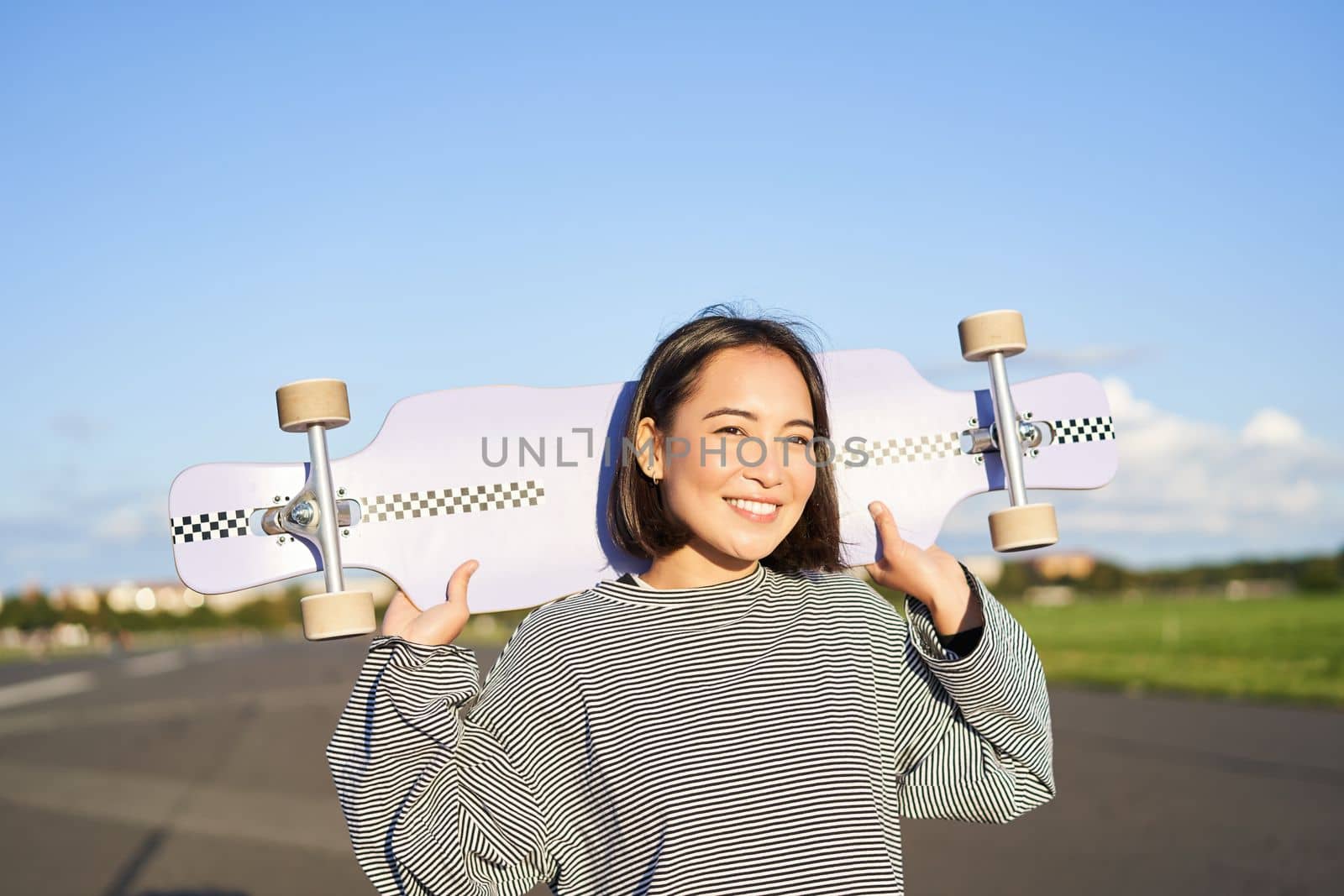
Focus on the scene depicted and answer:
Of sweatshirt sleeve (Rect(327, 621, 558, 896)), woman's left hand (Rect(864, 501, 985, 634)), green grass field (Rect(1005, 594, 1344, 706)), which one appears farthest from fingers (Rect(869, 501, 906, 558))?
green grass field (Rect(1005, 594, 1344, 706))

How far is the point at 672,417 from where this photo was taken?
2314 millimetres

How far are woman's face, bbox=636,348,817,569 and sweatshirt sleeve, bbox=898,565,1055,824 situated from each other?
300mm

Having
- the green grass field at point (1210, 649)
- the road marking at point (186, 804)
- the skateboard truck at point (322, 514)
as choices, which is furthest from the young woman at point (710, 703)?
the green grass field at point (1210, 649)

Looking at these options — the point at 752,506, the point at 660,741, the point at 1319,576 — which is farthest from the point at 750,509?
the point at 1319,576

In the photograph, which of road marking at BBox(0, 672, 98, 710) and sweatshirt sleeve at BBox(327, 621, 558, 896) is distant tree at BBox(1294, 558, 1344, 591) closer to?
road marking at BBox(0, 672, 98, 710)

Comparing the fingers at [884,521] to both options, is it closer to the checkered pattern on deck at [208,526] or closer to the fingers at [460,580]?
the fingers at [460,580]

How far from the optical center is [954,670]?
2189 mm

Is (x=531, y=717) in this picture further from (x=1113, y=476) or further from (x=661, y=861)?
(x=1113, y=476)

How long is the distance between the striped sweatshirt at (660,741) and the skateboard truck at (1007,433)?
1.02ft

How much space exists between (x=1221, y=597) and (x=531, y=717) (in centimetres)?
4392

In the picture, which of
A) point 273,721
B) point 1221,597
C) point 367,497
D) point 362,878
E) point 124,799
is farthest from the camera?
point 1221,597

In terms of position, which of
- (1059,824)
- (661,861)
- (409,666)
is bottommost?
(1059,824)

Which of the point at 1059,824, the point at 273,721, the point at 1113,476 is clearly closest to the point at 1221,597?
the point at 273,721

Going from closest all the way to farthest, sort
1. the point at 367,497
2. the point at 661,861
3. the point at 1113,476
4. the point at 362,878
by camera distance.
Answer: the point at 661,861 < the point at 367,497 < the point at 1113,476 < the point at 362,878
